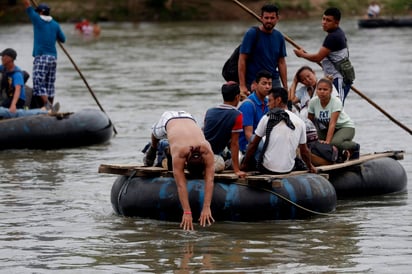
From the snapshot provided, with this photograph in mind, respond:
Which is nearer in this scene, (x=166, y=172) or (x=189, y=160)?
(x=189, y=160)

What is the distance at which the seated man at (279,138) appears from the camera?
11.6m

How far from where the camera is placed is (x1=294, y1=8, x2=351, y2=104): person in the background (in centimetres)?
1354

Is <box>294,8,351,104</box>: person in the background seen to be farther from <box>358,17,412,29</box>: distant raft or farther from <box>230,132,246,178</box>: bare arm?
<box>358,17,412,29</box>: distant raft

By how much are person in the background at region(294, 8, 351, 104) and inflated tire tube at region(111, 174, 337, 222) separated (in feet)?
6.96

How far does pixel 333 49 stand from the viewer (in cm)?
1362

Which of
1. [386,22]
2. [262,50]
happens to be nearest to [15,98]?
[262,50]

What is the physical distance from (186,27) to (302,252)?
50.1 metres

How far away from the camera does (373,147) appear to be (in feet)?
56.3

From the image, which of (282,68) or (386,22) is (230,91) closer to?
(282,68)

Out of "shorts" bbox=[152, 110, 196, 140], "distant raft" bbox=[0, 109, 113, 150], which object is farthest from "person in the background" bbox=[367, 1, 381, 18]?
"shorts" bbox=[152, 110, 196, 140]

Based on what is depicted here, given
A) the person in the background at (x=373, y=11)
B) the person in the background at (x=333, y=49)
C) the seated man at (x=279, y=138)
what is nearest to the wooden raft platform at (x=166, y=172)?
the seated man at (x=279, y=138)

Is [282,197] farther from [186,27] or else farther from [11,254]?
[186,27]

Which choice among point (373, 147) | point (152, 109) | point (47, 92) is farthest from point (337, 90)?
point (152, 109)

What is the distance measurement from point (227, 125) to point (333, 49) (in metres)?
2.52
